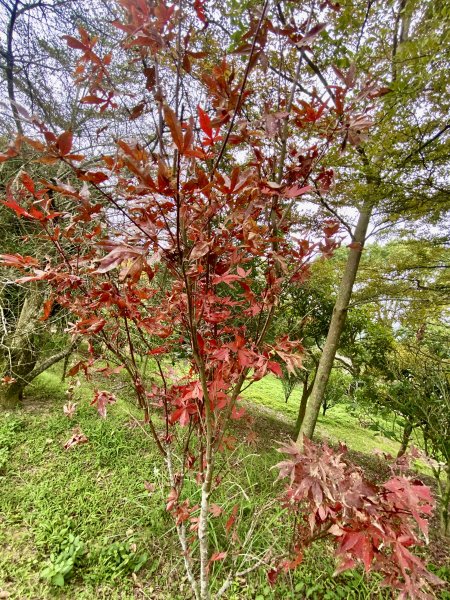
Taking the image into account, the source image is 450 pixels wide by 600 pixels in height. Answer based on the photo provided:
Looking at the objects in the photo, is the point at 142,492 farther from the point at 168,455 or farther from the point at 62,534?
the point at 168,455

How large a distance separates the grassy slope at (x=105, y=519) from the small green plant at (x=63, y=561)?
26 mm

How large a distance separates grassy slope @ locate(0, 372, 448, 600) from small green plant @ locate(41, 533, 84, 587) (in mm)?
26

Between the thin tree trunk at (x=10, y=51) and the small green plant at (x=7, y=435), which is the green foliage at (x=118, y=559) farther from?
the thin tree trunk at (x=10, y=51)

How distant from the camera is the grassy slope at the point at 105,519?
6.44 feet

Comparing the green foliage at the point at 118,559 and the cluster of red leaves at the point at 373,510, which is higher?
the cluster of red leaves at the point at 373,510

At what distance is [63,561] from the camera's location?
6.50ft

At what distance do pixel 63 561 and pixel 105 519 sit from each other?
1.34 ft

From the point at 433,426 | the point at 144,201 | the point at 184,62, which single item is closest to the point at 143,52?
the point at 184,62

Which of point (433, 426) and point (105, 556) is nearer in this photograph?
point (105, 556)

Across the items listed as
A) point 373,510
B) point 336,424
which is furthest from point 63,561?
point 336,424

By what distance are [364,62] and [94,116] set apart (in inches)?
122

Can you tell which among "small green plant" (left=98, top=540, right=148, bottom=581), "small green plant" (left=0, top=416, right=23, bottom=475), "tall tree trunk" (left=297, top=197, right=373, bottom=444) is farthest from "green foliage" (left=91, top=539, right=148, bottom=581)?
"tall tree trunk" (left=297, top=197, right=373, bottom=444)

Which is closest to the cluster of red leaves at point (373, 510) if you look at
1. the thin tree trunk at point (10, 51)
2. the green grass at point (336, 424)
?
the thin tree trunk at point (10, 51)

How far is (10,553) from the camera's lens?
2072 millimetres
